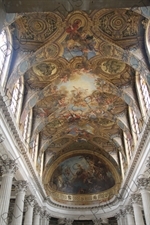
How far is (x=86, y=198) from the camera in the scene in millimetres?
24688

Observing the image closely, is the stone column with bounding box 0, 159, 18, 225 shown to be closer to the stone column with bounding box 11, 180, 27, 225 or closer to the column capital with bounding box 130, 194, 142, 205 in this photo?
the stone column with bounding box 11, 180, 27, 225

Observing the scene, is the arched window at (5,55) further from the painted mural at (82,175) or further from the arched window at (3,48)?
the painted mural at (82,175)

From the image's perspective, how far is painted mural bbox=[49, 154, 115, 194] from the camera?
973 inches

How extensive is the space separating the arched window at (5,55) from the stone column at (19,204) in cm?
661

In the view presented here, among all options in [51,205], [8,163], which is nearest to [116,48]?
[8,163]

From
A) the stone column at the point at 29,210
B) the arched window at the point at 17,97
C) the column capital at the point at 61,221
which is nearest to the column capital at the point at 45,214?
→ the column capital at the point at 61,221

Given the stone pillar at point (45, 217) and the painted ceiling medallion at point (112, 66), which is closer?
the painted ceiling medallion at point (112, 66)

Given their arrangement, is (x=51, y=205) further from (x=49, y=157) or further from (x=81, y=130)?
(x=81, y=130)

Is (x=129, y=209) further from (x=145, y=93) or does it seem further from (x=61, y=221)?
(x=145, y=93)

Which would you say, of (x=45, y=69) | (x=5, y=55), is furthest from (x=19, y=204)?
(x=5, y=55)

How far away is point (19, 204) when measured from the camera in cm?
1470

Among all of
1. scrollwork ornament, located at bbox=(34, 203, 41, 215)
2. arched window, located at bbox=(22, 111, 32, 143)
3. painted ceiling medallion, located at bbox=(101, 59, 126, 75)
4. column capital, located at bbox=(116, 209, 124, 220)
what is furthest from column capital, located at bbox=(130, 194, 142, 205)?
painted ceiling medallion, located at bbox=(101, 59, 126, 75)

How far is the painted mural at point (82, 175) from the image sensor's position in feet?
81.1

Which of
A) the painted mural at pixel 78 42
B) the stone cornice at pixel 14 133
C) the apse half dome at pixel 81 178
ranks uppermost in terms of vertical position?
the painted mural at pixel 78 42
